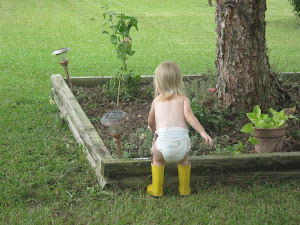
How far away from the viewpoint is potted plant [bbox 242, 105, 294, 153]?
3840 mm

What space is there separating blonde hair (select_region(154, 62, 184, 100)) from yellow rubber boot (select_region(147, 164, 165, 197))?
0.61 m

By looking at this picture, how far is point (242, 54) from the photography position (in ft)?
15.5

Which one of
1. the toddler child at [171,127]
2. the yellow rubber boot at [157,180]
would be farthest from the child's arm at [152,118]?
the yellow rubber boot at [157,180]

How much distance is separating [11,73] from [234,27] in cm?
554

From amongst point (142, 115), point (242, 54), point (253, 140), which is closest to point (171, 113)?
point (253, 140)

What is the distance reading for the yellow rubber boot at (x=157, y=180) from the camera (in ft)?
11.3

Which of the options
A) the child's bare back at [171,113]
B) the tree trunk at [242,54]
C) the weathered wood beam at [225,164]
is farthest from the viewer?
the tree trunk at [242,54]

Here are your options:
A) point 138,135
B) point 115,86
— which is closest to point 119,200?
point 138,135

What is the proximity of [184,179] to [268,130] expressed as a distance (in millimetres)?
968

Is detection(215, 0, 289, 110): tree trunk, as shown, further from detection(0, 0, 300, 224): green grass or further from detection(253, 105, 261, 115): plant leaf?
detection(0, 0, 300, 224): green grass

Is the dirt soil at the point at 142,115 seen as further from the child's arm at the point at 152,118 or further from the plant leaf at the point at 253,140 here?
the child's arm at the point at 152,118

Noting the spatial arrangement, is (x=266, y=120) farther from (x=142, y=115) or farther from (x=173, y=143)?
(x=142, y=115)

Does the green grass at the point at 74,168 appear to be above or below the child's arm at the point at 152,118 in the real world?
below

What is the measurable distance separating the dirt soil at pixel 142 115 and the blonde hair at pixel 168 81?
0.83m
